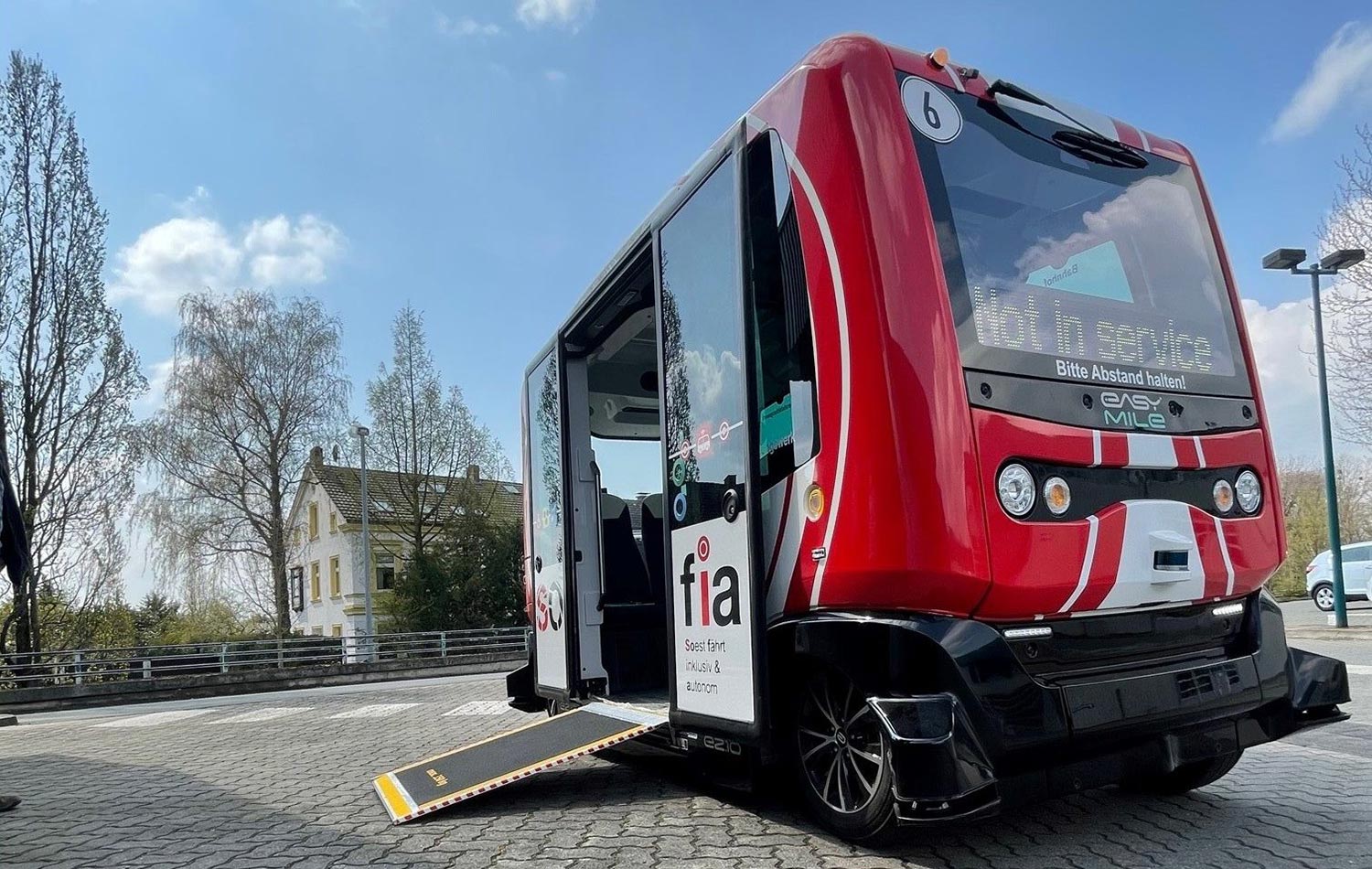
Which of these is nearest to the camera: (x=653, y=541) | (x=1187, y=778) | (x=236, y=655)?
(x=1187, y=778)

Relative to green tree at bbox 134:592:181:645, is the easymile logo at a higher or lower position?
higher

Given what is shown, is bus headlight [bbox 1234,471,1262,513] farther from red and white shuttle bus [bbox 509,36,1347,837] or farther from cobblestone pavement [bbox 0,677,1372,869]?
cobblestone pavement [bbox 0,677,1372,869]

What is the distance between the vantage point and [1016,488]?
10.2ft

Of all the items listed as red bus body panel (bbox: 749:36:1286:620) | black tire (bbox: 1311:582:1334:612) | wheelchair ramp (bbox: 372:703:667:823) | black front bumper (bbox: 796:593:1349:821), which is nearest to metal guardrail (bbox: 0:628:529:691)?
wheelchair ramp (bbox: 372:703:667:823)

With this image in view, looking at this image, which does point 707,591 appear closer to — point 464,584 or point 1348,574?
point 1348,574

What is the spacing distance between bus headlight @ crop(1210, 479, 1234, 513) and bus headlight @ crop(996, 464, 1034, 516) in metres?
0.92

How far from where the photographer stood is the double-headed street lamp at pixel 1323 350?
1460 centimetres

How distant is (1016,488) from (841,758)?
1186 millimetres

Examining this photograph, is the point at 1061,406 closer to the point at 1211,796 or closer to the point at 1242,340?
the point at 1242,340

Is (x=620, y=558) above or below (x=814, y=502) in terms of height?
below

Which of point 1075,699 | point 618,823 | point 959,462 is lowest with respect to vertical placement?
point 618,823

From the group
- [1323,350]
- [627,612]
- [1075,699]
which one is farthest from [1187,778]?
[1323,350]

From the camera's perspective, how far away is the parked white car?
2173 centimetres

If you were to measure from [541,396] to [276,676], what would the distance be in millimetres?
17629
